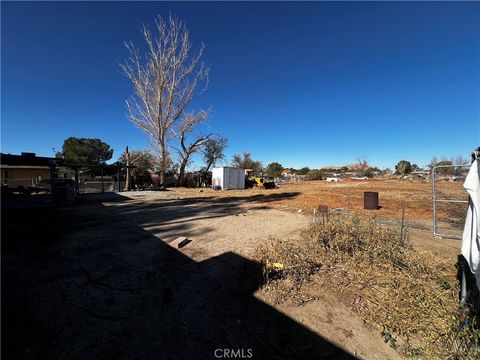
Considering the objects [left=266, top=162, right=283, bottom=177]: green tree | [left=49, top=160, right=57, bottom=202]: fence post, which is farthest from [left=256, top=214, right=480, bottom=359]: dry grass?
[left=266, top=162, right=283, bottom=177]: green tree

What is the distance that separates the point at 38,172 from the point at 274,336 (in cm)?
3556

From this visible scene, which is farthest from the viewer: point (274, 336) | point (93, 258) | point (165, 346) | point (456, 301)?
point (93, 258)

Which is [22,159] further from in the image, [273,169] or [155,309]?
[273,169]

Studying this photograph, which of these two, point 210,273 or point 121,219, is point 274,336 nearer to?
point 210,273

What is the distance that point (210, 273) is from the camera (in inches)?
151

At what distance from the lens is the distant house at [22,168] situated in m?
11.6

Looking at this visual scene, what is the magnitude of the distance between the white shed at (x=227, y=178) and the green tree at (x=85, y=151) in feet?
67.1

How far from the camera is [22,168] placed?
84.9 ft

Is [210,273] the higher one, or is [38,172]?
[38,172]

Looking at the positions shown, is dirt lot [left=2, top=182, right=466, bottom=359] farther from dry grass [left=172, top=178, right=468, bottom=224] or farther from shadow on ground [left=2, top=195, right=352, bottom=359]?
dry grass [left=172, top=178, right=468, bottom=224]

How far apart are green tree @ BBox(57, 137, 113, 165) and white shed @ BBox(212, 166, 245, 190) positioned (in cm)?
2045

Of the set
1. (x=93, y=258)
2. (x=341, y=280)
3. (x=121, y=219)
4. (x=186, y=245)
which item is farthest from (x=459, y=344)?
(x=121, y=219)

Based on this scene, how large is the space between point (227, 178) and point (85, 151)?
26089mm

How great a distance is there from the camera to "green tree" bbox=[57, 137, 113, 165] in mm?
34341
